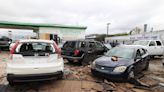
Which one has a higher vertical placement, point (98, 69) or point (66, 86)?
point (98, 69)

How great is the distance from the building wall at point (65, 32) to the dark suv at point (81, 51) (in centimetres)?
1255

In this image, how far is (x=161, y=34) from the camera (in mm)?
18562

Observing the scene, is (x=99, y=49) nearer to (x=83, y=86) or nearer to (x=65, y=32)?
(x=83, y=86)

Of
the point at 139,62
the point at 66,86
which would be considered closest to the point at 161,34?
the point at 139,62

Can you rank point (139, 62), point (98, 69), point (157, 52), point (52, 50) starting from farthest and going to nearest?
point (157, 52) → point (139, 62) → point (98, 69) → point (52, 50)

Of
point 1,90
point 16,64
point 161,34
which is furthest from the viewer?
point 161,34

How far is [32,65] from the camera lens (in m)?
4.49

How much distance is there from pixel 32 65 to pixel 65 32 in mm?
17448

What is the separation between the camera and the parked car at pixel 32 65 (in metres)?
4.32

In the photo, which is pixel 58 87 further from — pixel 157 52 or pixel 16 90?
pixel 157 52

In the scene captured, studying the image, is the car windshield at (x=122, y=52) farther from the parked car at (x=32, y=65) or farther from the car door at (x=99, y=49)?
the parked car at (x=32, y=65)

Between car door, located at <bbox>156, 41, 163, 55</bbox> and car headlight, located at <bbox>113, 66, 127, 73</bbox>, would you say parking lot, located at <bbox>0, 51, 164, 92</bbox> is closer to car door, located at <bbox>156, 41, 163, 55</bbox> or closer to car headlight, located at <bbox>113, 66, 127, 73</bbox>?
car headlight, located at <bbox>113, 66, 127, 73</bbox>

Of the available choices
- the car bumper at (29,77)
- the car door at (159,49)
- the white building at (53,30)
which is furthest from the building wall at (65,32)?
the car bumper at (29,77)

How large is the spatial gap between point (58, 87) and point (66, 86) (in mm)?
301
